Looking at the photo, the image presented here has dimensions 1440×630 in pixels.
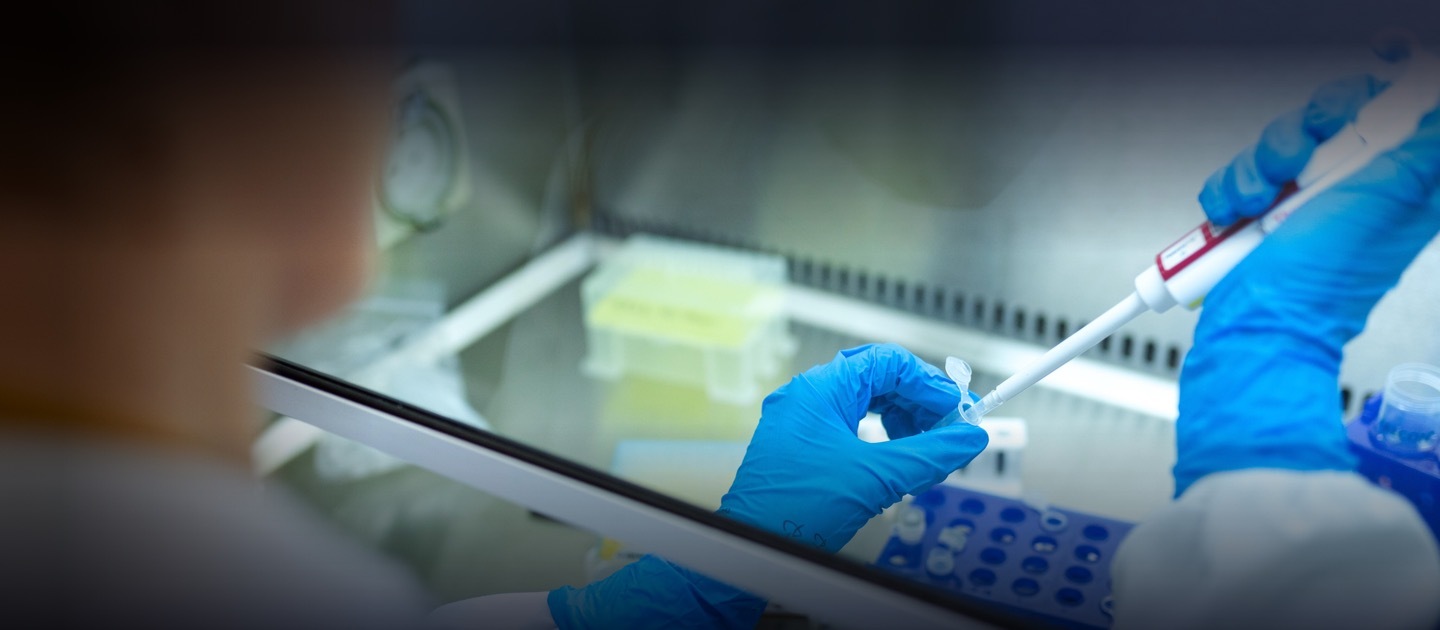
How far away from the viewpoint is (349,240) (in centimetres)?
81

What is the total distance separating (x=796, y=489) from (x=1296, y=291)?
49cm

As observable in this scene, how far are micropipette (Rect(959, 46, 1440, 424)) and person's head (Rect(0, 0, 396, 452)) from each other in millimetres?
758

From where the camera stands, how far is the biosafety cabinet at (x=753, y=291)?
3.33 ft

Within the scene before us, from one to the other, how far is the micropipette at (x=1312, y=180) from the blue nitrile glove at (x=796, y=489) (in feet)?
0.81

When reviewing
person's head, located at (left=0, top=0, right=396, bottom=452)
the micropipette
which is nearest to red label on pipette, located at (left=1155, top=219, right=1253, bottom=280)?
the micropipette

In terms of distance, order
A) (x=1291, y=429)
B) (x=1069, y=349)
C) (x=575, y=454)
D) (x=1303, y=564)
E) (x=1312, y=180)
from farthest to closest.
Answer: (x=575, y=454)
(x=1069, y=349)
(x=1312, y=180)
(x=1291, y=429)
(x=1303, y=564)

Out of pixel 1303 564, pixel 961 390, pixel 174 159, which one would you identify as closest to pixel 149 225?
pixel 174 159

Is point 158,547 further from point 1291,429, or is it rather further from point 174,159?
point 1291,429

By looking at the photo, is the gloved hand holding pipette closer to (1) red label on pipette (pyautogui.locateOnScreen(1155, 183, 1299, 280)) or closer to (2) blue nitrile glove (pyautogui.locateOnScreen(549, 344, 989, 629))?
(1) red label on pipette (pyautogui.locateOnScreen(1155, 183, 1299, 280))

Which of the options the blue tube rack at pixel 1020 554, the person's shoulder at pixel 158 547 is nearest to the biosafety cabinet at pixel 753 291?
the blue tube rack at pixel 1020 554

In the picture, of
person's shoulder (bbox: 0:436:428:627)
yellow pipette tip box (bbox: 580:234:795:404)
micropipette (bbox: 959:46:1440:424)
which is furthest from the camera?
yellow pipette tip box (bbox: 580:234:795:404)

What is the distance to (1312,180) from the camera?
958mm

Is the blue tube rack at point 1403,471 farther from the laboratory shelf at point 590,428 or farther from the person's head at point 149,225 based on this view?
the person's head at point 149,225

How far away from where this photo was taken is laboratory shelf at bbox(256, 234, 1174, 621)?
136 centimetres
